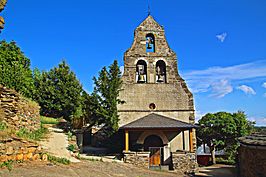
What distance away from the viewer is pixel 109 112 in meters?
16.9

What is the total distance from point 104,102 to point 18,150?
9.16 m

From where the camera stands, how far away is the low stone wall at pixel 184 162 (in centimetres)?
1617

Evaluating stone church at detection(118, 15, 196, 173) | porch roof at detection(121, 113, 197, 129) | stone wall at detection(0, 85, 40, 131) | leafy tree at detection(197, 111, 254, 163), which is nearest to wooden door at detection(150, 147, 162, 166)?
stone church at detection(118, 15, 196, 173)

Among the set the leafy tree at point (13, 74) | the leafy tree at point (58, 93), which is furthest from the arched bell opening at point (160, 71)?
the leafy tree at point (13, 74)

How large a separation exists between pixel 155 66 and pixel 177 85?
233 cm

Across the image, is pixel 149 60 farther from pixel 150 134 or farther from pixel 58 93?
pixel 58 93

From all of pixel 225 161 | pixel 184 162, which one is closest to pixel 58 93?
pixel 184 162

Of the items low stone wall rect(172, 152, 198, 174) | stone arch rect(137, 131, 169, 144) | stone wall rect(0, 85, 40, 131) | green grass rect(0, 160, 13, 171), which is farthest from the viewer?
stone arch rect(137, 131, 169, 144)

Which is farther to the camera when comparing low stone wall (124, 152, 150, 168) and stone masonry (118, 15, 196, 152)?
stone masonry (118, 15, 196, 152)

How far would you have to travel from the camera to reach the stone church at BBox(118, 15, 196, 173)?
55.5 feet

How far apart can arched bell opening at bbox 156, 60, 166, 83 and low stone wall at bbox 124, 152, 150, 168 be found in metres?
6.52

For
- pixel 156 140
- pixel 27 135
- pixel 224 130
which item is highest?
pixel 224 130

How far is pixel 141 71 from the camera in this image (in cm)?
2056

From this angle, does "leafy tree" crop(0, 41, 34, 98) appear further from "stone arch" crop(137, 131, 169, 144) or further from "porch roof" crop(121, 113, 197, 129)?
"stone arch" crop(137, 131, 169, 144)
